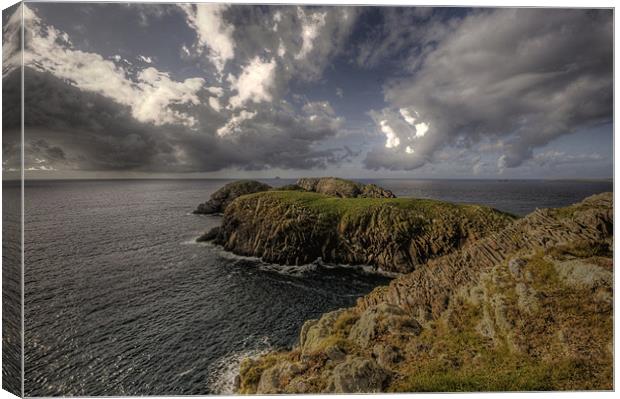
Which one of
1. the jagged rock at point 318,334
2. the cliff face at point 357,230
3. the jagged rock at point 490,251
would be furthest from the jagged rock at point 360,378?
the cliff face at point 357,230

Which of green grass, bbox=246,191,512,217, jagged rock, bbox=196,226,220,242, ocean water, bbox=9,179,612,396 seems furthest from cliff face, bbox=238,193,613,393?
jagged rock, bbox=196,226,220,242

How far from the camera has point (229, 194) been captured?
300ft

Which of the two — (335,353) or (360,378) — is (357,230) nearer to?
(335,353)

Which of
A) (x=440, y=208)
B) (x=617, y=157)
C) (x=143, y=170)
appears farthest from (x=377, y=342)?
(x=440, y=208)

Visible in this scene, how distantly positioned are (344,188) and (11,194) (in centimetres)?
6582

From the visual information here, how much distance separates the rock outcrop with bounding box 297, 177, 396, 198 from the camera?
6716cm

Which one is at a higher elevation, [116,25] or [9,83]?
[116,25]

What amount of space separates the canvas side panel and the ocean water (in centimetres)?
816

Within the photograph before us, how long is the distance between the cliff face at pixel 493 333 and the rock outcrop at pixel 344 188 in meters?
49.2

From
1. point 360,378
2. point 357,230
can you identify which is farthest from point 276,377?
point 357,230

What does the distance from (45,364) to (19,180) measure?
16842 mm

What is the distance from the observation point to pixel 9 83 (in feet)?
43.4

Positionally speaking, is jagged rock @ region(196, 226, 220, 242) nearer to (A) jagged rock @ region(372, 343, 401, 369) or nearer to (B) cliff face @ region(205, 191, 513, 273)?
(B) cliff face @ region(205, 191, 513, 273)

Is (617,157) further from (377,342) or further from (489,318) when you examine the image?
(377,342)
